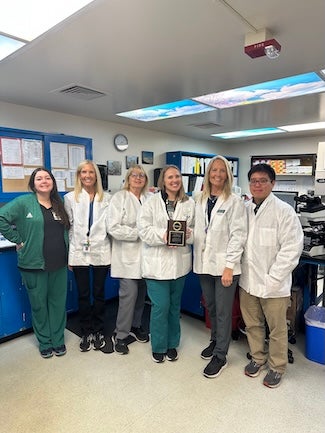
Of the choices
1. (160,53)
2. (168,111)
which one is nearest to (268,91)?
(168,111)

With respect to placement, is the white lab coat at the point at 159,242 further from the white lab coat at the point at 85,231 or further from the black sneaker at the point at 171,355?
the black sneaker at the point at 171,355

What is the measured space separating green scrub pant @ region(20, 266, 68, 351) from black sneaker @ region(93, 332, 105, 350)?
0.28 m

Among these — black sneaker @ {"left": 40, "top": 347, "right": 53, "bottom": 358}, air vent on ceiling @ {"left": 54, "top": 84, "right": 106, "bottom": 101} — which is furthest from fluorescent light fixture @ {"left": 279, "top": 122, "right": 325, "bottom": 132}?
black sneaker @ {"left": 40, "top": 347, "right": 53, "bottom": 358}

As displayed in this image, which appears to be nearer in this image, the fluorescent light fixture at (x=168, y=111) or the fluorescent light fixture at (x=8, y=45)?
the fluorescent light fixture at (x=8, y=45)

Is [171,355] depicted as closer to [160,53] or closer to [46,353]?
[46,353]

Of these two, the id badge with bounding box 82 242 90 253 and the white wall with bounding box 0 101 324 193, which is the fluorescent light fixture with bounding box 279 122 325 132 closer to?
the white wall with bounding box 0 101 324 193

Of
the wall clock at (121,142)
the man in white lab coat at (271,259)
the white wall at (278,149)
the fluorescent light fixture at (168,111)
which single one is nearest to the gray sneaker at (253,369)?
the man in white lab coat at (271,259)

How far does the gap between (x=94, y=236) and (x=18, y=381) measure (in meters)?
1.19

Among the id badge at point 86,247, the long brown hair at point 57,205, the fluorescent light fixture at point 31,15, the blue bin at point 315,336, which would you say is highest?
the fluorescent light fixture at point 31,15

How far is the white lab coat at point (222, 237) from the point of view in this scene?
211cm

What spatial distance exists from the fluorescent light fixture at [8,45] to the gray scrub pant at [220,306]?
78.2 inches

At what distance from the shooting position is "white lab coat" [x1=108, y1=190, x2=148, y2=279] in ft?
7.97

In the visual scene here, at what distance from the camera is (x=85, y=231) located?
2479mm

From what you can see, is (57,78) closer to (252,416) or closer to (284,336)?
(284,336)
